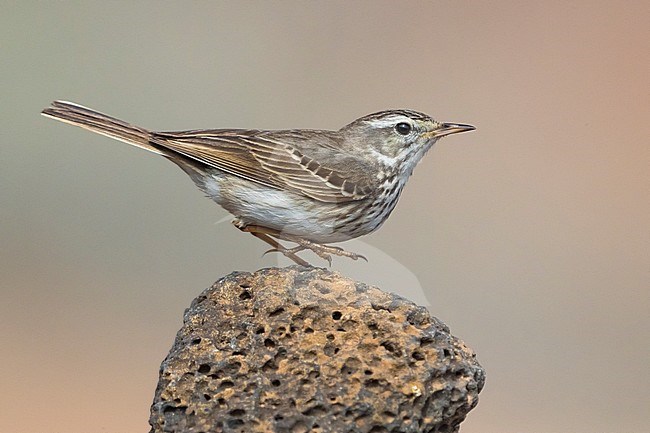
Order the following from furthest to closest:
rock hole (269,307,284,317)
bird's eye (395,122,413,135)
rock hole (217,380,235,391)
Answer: bird's eye (395,122,413,135), rock hole (269,307,284,317), rock hole (217,380,235,391)

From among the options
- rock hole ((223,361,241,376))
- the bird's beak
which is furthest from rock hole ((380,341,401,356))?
the bird's beak

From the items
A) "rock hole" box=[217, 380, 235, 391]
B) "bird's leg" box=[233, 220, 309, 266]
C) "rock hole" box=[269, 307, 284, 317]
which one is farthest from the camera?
"bird's leg" box=[233, 220, 309, 266]

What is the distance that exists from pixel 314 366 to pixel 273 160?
58.3 inches

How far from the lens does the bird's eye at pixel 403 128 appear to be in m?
4.79

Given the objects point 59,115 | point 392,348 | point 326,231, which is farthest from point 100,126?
point 392,348

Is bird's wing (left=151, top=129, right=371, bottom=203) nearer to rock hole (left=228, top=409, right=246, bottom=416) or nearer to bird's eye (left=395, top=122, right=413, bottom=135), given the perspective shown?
bird's eye (left=395, top=122, right=413, bottom=135)

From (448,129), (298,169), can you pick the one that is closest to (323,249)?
(298,169)

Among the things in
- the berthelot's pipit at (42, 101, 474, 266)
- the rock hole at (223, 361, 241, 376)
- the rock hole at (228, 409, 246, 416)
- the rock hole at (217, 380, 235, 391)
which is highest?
the berthelot's pipit at (42, 101, 474, 266)

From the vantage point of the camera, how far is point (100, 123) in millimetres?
4574

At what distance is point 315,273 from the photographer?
386 cm

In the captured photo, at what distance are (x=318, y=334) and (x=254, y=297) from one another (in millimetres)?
372

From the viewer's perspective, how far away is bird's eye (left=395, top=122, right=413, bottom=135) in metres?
4.79

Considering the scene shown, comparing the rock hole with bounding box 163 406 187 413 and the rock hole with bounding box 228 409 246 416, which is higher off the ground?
the rock hole with bounding box 228 409 246 416

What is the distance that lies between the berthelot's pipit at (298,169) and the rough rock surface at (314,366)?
0.71m
